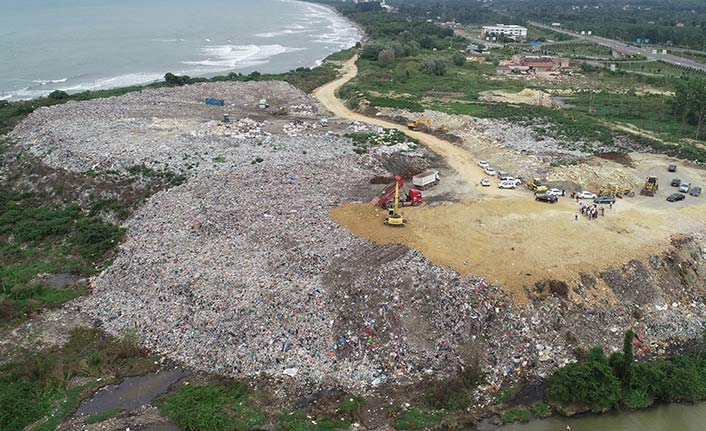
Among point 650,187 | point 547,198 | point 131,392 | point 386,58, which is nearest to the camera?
point 131,392

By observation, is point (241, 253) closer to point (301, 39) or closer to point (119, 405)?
point (119, 405)

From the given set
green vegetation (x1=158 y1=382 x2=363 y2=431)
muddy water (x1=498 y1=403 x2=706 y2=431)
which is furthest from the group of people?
green vegetation (x1=158 y1=382 x2=363 y2=431)

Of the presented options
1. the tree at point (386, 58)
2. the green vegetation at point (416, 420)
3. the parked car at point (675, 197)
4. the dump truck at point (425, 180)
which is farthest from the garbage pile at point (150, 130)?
the tree at point (386, 58)

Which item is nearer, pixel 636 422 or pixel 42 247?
pixel 636 422

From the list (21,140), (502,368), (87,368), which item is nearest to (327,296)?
(502,368)

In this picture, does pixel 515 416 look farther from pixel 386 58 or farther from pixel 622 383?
pixel 386 58

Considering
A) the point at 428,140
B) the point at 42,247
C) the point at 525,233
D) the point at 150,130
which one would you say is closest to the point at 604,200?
the point at 525,233

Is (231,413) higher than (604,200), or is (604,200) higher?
(604,200)
